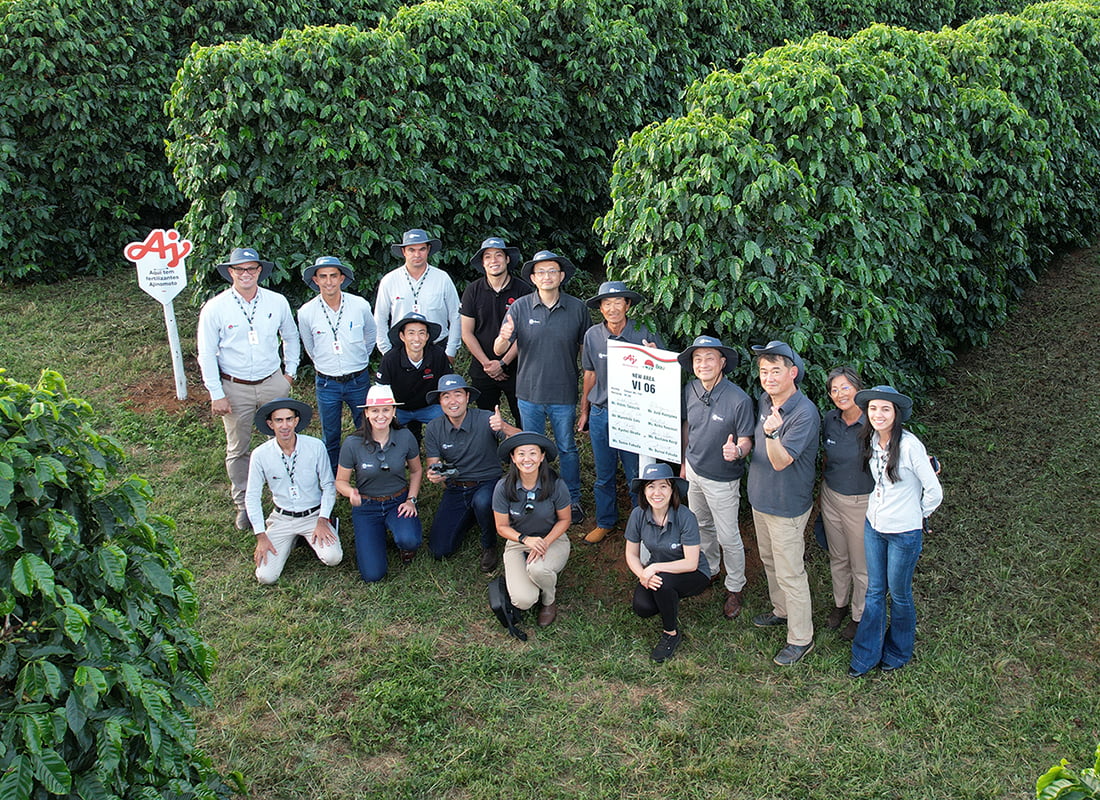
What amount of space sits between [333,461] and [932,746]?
485 cm

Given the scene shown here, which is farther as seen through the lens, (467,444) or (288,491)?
(467,444)

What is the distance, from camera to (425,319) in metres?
7.37

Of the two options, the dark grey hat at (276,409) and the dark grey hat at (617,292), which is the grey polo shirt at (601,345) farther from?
the dark grey hat at (276,409)

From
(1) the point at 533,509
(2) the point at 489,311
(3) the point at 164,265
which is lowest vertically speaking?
(1) the point at 533,509

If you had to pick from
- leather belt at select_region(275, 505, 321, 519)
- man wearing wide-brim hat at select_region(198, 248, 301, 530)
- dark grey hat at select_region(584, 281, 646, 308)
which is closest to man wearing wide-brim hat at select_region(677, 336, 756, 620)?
dark grey hat at select_region(584, 281, 646, 308)

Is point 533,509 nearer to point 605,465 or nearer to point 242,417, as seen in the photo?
point 605,465

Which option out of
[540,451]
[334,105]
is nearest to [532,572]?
[540,451]

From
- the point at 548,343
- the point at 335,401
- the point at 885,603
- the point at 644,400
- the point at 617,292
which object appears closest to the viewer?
the point at 885,603

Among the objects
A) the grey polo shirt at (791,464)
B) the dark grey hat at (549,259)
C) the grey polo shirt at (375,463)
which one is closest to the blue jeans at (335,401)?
the grey polo shirt at (375,463)

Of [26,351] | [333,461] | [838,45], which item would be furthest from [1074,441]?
[26,351]

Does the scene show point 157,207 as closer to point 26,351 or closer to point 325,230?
point 26,351

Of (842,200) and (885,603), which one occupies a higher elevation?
(842,200)

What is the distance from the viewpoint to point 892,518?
5297 mm

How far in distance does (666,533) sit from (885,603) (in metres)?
1.32
